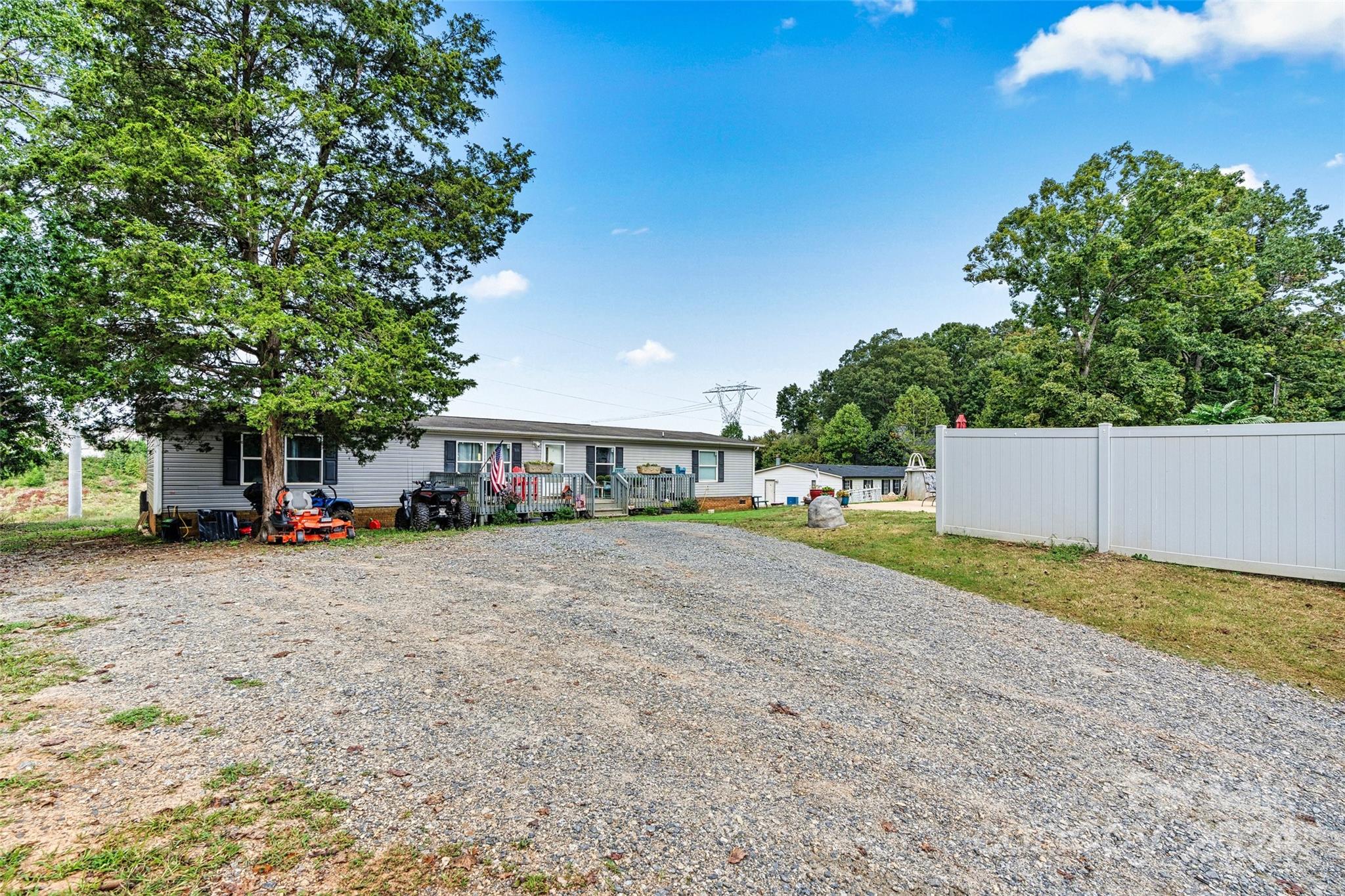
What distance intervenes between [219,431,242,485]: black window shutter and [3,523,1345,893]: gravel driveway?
318 inches

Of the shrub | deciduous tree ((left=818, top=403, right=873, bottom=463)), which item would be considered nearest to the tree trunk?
the shrub

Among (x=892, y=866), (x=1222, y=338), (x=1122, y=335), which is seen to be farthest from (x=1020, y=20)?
(x=892, y=866)

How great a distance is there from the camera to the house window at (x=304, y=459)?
539 inches

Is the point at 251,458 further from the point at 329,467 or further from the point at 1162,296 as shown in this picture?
the point at 1162,296

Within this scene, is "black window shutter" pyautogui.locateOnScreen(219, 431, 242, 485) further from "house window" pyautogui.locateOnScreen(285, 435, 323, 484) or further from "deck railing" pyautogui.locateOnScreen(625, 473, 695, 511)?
"deck railing" pyautogui.locateOnScreen(625, 473, 695, 511)

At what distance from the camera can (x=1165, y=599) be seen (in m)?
6.14

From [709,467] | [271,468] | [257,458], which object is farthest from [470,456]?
[709,467]

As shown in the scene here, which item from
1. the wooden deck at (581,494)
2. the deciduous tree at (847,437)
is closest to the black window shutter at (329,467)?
the wooden deck at (581,494)

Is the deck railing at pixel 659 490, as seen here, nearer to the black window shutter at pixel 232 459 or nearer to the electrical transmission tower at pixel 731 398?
the black window shutter at pixel 232 459

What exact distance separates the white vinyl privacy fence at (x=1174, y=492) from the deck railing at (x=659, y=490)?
9.33 metres

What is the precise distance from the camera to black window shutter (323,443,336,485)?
558 inches

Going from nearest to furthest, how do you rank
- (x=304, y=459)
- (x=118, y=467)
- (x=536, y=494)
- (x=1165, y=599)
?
(x=1165, y=599), (x=304, y=459), (x=536, y=494), (x=118, y=467)

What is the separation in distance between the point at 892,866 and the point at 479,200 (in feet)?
40.5

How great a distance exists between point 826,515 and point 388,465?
11.3 m
